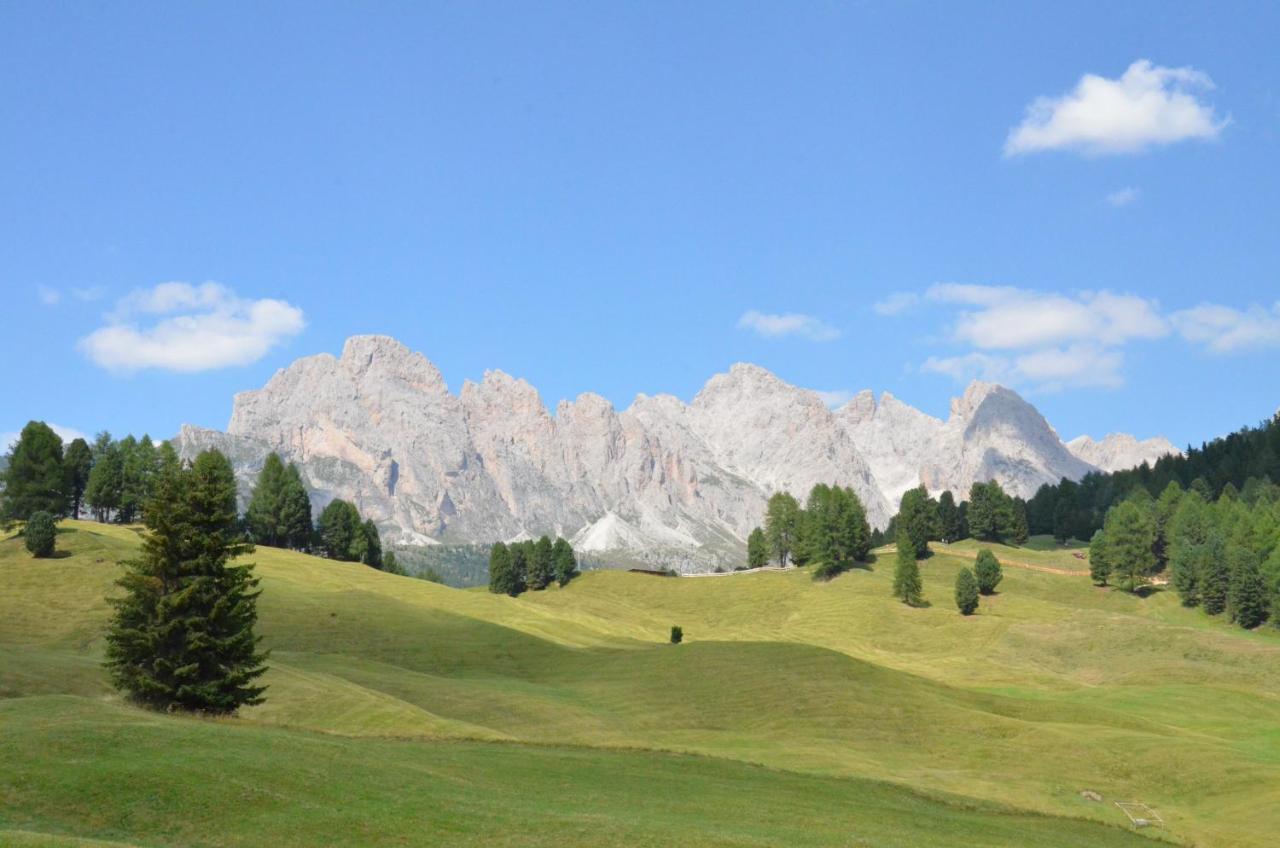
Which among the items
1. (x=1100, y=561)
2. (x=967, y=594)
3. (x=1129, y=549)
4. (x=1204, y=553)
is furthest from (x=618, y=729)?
(x=1100, y=561)

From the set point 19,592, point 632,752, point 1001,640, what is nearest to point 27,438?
point 19,592

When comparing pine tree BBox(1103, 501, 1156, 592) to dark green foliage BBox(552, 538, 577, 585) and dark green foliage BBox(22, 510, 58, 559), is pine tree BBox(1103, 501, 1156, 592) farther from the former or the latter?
dark green foliage BBox(22, 510, 58, 559)

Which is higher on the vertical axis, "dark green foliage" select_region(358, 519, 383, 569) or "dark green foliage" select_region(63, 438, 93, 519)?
"dark green foliage" select_region(63, 438, 93, 519)

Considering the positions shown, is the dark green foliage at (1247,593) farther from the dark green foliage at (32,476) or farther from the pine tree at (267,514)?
the dark green foliage at (32,476)

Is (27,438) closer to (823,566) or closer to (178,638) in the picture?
(178,638)

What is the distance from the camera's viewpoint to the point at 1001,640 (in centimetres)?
13675

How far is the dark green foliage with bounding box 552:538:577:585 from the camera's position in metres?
189

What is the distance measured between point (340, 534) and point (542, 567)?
3353 cm

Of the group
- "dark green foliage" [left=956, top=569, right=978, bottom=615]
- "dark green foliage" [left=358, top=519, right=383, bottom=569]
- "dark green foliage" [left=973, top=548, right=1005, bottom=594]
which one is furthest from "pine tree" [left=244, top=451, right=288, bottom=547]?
"dark green foliage" [left=973, top=548, right=1005, bottom=594]

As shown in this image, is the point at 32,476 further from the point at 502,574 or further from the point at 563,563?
the point at 563,563

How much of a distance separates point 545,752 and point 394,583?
90.8m

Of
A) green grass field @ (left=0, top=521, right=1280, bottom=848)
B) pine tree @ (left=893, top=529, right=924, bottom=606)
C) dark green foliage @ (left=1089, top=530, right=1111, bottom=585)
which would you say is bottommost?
green grass field @ (left=0, top=521, right=1280, bottom=848)

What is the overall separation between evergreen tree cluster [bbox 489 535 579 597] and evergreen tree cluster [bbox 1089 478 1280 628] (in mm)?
85588

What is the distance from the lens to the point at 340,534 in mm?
180875
